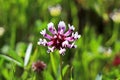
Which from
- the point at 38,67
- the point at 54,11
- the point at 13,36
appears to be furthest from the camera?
the point at 54,11

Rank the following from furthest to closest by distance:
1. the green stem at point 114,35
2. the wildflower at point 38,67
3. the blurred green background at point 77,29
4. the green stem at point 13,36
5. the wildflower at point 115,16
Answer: the wildflower at point 115,16 → the green stem at point 114,35 → the green stem at point 13,36 → the blurred green background at point 77,29 → the wildflower at point 38,67

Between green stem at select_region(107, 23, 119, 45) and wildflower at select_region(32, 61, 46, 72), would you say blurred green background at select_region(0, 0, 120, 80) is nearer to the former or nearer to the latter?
green stem at select_region(107, 23, 119, 45)

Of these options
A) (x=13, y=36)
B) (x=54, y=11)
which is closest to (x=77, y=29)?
(x=54, y=11)

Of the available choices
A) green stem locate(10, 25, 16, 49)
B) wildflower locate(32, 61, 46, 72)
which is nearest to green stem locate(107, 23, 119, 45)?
green stem locate(10, 25, 16, 49)

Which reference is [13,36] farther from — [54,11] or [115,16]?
[115,16]

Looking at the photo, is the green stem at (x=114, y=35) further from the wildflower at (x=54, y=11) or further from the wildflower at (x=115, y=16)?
the wildflower at (x=54, y=11)

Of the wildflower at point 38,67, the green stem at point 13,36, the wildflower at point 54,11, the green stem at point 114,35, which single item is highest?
the wildflower at point 54,11

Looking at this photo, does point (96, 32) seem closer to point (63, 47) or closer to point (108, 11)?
point (108, 11)

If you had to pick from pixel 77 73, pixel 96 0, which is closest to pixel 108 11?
pixel 96 0

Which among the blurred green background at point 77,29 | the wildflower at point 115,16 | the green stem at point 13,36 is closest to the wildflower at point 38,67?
the blurred green background at point 77,29
